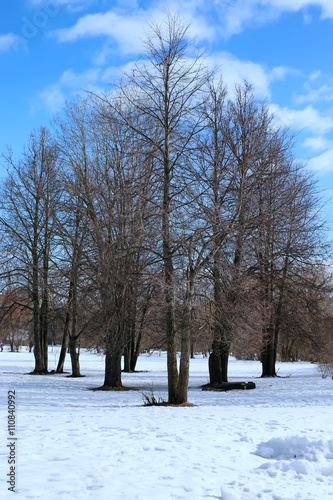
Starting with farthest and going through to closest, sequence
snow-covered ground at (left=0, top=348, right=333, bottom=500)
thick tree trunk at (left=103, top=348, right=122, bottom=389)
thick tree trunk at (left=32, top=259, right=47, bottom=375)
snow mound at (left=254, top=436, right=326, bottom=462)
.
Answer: thick tree trunk at (left=32, top=259, right=47, bottom=375) → thick tree trunk at (left=103, top=348, right=122, bottom=389) → snow mound at (left=254, top=436, right=326, bottom=462) → snow-covered ground at (left=0, top=348, right=333, bottom=500)

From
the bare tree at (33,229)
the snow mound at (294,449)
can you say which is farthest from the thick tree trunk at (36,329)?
the snow mound at (294,449)

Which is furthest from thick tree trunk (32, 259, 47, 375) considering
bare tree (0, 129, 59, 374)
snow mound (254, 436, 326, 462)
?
snow mound (254, 436, 326, 462)

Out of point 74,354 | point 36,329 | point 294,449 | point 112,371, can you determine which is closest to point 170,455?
point 294,449

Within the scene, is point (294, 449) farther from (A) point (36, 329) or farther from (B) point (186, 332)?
(A) point (36, 329)

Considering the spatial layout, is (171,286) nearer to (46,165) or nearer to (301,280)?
(301,280)

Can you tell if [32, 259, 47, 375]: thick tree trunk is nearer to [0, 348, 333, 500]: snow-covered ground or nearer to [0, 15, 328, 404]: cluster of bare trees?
[0, 15, 328, 404]: cluster of bare trees

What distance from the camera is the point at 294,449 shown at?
21.4 feet

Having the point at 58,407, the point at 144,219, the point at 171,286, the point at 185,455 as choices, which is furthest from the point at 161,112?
the point at 185,455

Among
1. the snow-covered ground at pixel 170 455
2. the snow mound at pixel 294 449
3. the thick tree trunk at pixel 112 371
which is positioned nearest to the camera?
the snow-covered ground at pixel 170 455

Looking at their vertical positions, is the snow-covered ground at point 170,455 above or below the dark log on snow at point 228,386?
above

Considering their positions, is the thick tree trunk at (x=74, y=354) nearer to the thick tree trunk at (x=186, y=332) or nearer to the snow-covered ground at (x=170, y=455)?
the thick tree trunk at (x=186, y=332)

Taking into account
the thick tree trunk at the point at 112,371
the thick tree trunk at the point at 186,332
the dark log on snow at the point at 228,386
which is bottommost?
the dark log on snow at the point at 228,386

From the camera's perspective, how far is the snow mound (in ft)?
21.0

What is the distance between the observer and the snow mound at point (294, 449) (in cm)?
640
